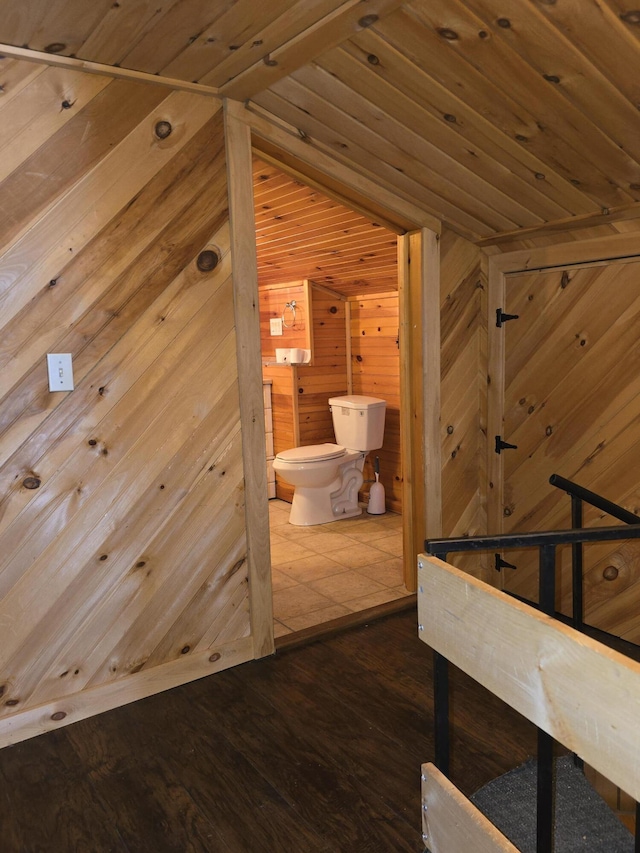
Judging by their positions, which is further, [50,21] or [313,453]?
[313,453]

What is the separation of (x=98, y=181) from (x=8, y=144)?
275 mm

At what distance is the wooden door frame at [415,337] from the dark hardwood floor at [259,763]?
811 millimetres

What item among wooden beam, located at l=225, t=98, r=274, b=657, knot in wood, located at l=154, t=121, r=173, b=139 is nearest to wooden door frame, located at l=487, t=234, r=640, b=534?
wooden beam, located at l=225, t=98, r=274, b=657

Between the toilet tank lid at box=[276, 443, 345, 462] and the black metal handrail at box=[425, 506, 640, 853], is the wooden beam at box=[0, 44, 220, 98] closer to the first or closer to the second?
the black metal handrail at box=[425, 506, 640, 853]

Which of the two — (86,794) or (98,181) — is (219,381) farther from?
(86,794)

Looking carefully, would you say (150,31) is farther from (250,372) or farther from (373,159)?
(250,372)

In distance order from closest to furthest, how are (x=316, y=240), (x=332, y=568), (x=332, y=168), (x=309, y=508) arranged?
(x=332, y=168) → (x=332, y=568) → (x=316, y=240) → (x=309, y=508)

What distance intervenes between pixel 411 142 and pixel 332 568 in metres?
2.28

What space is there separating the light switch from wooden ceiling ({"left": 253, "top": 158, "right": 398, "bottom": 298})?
1.37 m

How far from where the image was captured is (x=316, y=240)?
4.02 metres

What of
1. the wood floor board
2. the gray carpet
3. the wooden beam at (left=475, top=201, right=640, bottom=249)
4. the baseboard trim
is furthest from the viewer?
the baseboard trim

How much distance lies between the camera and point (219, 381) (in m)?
2.50

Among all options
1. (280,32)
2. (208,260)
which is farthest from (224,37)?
(208,260)

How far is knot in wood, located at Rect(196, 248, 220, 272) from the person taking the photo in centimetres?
241
